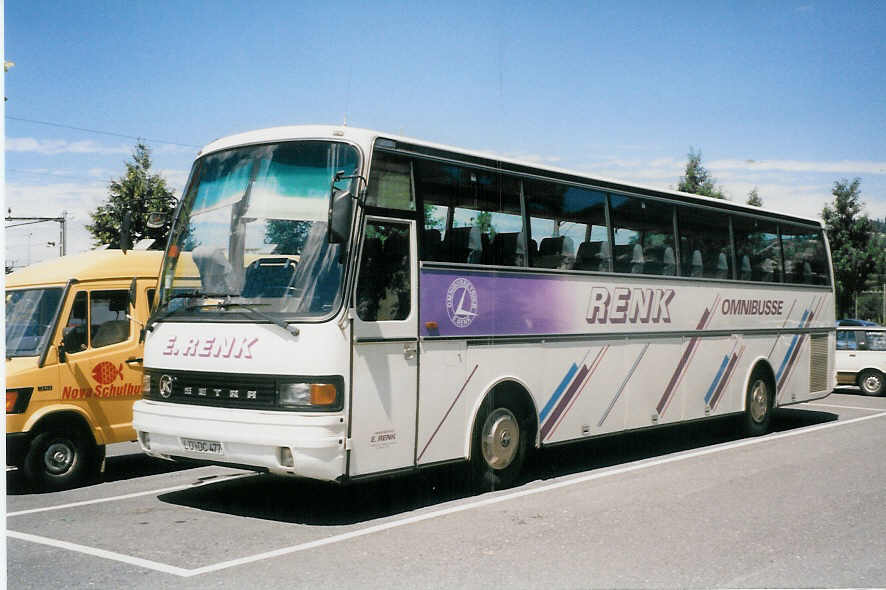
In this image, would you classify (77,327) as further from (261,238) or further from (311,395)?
(311,395)

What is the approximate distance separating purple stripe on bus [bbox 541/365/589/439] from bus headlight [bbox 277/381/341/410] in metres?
3.21

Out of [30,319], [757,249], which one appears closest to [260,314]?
[30,319]

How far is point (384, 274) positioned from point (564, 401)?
3228 mm

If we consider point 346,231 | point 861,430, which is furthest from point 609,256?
point 861,430

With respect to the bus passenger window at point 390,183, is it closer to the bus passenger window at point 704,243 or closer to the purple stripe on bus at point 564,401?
the purple stripe on bus at point 564,401

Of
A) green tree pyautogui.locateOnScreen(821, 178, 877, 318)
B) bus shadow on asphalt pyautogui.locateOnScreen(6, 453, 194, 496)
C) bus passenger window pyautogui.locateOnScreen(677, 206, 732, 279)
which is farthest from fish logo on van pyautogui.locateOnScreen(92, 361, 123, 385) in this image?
green tree pyautogui.locateOnScreen(821, 178, 877, 318)

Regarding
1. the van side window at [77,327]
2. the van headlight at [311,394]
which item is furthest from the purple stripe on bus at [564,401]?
the van side window at [77,327]

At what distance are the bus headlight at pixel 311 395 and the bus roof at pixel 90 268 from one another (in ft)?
11.1

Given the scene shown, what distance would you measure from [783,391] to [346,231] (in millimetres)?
9959

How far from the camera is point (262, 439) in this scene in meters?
7.50

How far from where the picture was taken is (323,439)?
7402 mm

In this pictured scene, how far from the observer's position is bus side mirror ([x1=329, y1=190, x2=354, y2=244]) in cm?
732

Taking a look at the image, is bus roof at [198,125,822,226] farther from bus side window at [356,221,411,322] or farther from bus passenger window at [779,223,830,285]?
bus passenger window at [779,223,830,285]

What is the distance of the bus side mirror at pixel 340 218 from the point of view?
24.0 ft
